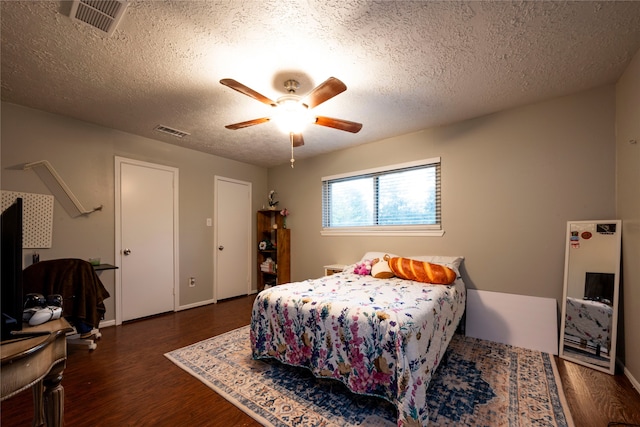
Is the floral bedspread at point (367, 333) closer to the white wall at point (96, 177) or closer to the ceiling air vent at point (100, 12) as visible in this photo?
the ceiling air vent at point (100, 12)

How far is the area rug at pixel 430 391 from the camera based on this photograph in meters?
1.66

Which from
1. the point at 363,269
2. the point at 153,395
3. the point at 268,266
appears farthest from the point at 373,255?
the point at 153,395

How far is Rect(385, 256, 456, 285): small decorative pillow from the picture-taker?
2.58 metres

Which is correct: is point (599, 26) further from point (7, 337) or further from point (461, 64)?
point (7, 337)

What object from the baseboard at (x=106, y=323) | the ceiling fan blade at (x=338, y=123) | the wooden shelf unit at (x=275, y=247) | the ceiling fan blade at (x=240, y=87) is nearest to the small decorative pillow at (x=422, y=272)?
the ceiling fan blade at (x=338, y=123)

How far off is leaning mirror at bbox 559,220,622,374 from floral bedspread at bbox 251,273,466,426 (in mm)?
1008

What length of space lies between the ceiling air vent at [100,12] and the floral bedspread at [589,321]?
13.7ft

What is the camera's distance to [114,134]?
342 centimetres

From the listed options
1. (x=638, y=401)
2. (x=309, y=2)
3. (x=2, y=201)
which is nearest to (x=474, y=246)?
(x=638, y=401)

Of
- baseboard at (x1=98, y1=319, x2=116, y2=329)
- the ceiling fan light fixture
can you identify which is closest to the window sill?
the ceiling fan light fixture

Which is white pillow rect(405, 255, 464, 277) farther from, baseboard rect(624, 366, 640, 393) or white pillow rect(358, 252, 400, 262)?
baseboard rect(624, 366, 640, 393)

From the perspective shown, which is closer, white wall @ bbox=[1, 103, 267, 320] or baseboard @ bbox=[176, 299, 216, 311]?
white wall @ bbox=[1, 103, 267, 320]

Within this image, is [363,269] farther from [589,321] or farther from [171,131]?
[171,131]

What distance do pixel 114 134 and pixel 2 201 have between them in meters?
1.32
